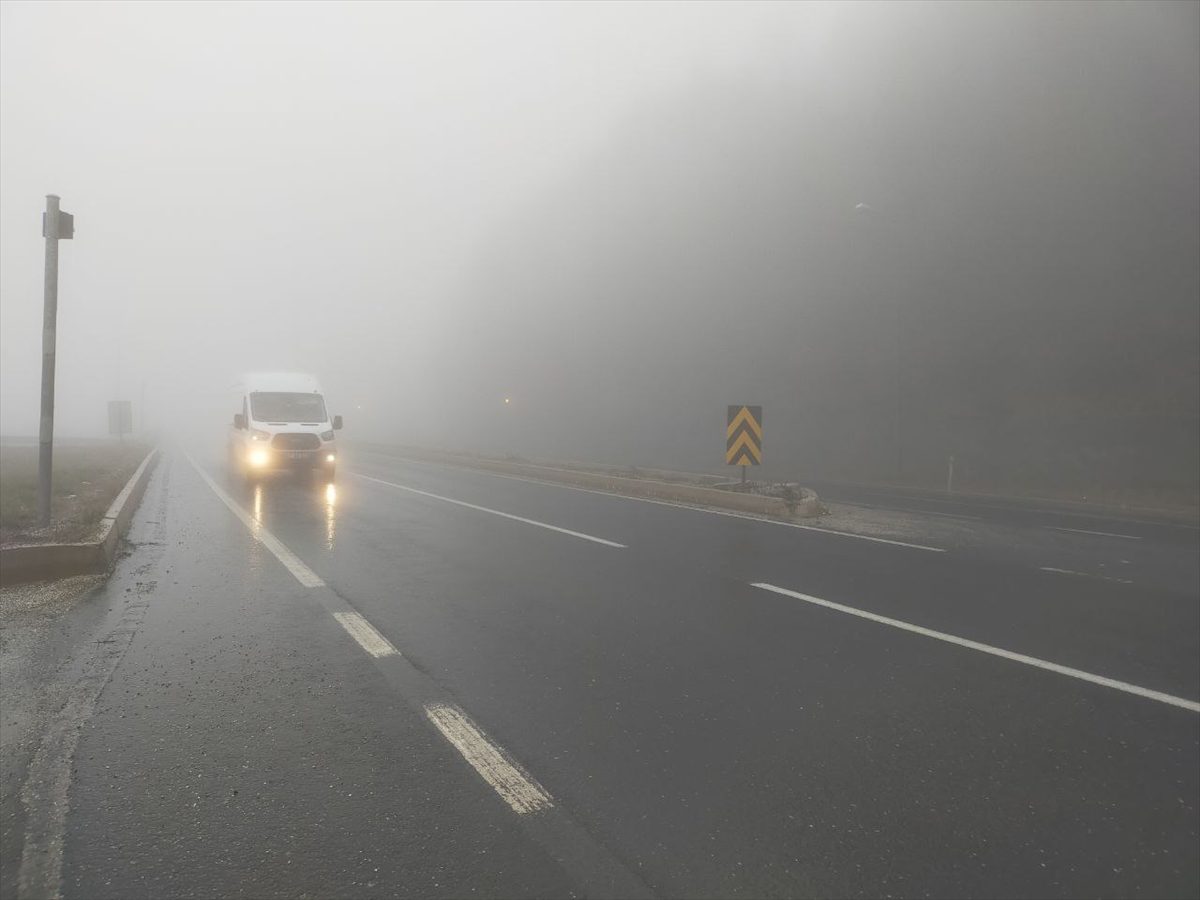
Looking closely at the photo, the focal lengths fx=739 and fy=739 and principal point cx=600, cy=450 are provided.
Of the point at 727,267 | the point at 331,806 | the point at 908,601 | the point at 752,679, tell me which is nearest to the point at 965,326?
the point at 727,267

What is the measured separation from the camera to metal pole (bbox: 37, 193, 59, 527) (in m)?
8.62

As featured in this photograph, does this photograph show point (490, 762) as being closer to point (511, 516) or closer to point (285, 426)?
point (511, 516)

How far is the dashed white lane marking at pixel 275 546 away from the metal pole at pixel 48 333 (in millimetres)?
2476

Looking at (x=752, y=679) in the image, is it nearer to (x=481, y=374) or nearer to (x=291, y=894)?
(x=291, y=894)

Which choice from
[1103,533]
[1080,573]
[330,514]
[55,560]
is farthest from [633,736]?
[1103,533]

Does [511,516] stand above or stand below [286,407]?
below

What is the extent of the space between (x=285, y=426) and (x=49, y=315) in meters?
9.45

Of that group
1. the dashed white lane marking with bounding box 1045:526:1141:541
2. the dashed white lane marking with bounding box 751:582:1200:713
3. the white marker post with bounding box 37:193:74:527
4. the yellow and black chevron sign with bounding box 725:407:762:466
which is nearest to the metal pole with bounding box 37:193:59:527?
the white marker post with bounding box 37:193:74:527

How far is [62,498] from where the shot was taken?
12617 mm

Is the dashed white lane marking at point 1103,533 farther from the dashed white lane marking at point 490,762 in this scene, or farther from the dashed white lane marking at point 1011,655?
the dashed white lane marking at point 490,762

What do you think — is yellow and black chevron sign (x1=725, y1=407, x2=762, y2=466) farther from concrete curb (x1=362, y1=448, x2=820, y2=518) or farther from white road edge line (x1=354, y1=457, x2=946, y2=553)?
white road edge line (x1=354, y1=457, x2=946, y2=553)

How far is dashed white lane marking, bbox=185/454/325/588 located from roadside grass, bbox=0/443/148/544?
1.84 meters

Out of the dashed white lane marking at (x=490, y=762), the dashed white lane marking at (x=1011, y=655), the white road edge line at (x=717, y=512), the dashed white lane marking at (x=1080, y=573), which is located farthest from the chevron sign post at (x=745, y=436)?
the dashed white lane marking at (x=490, y=762)

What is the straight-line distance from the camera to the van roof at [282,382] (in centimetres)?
1988
